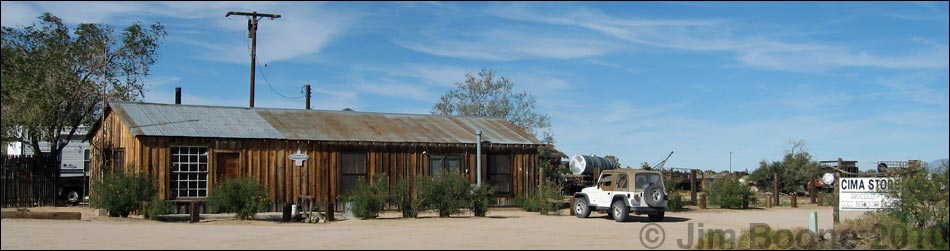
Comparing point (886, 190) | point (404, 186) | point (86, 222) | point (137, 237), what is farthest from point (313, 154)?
point (886, 190)

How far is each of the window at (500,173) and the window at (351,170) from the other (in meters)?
4.57

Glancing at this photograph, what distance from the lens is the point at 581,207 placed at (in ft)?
90.4

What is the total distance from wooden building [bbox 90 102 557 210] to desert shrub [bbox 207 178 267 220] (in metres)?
3.19

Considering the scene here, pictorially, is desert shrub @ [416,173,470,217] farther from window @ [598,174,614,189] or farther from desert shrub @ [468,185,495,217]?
window @ [598,174,614,189]

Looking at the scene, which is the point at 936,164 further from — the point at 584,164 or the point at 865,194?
the point at 584,164

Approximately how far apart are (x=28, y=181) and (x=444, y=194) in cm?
1439

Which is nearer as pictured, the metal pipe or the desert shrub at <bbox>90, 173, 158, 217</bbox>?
the desert shrub at <bbox>90, 173, 158, 217</bbox>

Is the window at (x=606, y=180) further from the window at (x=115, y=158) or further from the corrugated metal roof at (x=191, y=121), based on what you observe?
the window at (x=115, y=158)

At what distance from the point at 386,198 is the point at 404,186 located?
906mm

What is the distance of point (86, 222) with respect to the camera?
22.5 metres

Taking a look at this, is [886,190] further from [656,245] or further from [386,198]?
[386,198]

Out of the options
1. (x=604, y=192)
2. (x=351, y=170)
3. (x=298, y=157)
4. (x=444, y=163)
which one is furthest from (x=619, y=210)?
(x=298, y=157)

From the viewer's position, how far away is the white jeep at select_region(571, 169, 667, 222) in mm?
25391

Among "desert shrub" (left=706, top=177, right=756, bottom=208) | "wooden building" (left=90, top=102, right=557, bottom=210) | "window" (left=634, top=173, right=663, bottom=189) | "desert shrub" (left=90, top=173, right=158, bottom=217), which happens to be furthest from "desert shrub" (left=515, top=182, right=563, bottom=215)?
"desert shrub" (left=90, top=173, right=158, bottom=217)
